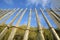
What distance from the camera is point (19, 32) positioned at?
125 inches

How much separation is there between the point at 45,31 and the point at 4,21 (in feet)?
3.06

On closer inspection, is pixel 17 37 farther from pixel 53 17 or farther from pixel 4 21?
pixel 53 17

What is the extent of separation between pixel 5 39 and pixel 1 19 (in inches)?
28.9

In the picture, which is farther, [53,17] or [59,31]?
[53,17]

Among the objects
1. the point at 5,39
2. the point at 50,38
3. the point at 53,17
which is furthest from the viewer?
the point at 53,17

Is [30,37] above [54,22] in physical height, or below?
below

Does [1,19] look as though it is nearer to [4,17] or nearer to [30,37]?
[4,17]

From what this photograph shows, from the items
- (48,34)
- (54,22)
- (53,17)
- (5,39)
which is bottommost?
(5,39)

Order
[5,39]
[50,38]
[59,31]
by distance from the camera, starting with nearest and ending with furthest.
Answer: [5,39] → [50,38] → [59,31]

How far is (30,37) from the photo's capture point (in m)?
3.09

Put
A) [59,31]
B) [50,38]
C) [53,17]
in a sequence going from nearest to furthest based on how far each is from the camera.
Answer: [50,38] → [59,31] → [53,17]

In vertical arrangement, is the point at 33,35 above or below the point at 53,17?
below

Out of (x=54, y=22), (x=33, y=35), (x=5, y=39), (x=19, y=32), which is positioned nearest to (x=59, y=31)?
(x=54, y=22)

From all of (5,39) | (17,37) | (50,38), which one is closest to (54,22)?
(50,38)
